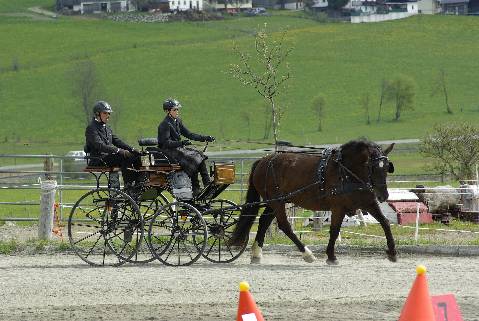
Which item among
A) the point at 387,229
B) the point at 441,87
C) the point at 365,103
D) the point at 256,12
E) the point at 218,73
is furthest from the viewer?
the point at 256,12

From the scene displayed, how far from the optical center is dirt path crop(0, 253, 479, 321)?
11.6 metres

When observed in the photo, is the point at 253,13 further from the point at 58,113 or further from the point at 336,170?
the point at 336,170

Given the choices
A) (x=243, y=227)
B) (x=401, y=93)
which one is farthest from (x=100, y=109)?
(x=401, y=93)

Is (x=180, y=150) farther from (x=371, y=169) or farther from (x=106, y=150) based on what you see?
(x=371, y=169)

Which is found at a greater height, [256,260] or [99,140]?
[99,140]

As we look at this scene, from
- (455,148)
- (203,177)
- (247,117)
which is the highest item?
(203,177)

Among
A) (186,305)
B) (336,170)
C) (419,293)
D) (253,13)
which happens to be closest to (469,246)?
(336,170)

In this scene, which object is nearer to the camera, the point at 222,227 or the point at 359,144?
the point at 359,144

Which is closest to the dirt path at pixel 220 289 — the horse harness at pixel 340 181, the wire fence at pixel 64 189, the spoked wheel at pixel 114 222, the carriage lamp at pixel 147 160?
the spoked wheel at pixel 114 222

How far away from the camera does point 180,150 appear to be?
642 inches

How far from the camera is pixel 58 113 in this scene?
87750mm

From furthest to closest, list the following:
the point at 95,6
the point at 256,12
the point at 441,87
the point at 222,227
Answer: the point at 95,6
the point at 256,12
the point at 441,87
the point at 222,227

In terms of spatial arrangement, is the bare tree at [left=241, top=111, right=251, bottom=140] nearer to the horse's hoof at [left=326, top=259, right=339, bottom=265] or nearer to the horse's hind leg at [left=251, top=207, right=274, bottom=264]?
the horse's hind leg at [left=251, top=207, right=274, bottom=264]

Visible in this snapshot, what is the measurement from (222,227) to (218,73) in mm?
81770
